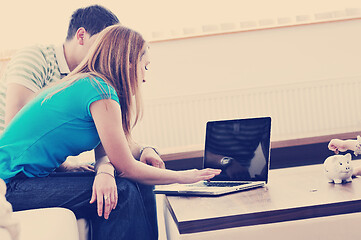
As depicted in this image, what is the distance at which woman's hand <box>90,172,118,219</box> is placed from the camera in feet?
3.58

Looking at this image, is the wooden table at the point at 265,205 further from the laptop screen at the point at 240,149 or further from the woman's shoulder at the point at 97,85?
the woman's shoulder at the point at 97,85

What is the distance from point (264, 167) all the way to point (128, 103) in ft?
1.45

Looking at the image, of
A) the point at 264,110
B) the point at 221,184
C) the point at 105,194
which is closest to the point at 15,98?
the point at 105,194

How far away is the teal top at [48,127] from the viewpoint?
1.19 metres

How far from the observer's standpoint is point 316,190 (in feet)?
3.69

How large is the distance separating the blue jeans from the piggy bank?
50 centimetres

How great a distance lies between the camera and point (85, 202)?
1.14m

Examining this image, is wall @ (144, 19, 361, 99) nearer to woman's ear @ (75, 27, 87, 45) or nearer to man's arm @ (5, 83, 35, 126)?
woman's ear @ (75, 27, 87, 45)

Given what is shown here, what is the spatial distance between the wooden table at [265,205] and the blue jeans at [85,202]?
0.10 meters

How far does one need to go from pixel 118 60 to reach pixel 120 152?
10.7 inches

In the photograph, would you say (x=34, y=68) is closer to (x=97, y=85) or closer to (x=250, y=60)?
(x=97, y=85)

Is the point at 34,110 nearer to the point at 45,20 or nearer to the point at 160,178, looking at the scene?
the point at 160,178

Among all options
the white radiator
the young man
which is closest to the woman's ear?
the young man

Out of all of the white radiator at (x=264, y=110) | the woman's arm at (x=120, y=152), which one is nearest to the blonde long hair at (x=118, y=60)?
the woman's arm at (x=120, y=152)
